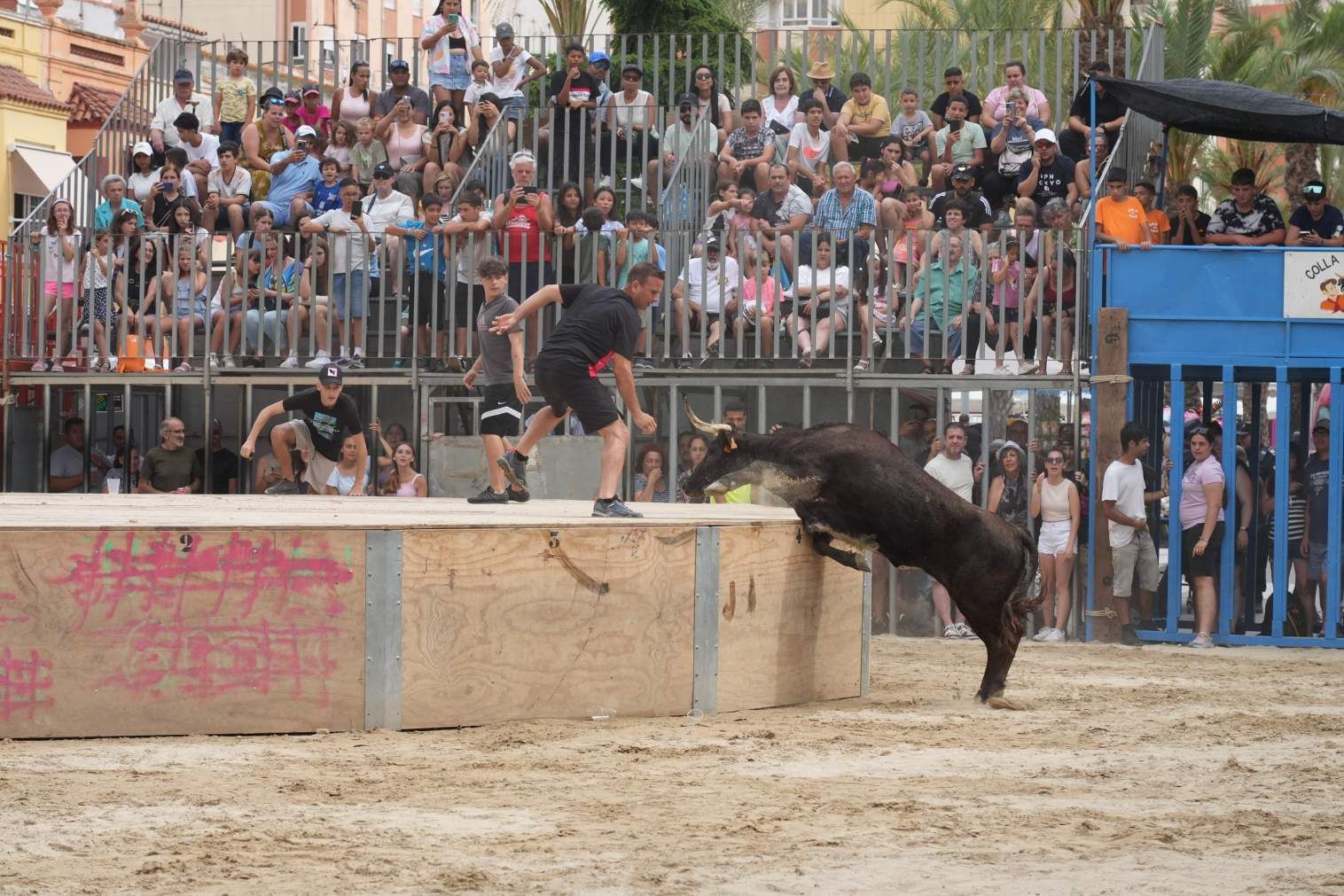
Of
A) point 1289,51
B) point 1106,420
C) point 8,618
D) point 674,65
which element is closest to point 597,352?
point 8,618

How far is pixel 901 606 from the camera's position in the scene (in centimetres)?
1656

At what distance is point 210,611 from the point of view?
32.0ft

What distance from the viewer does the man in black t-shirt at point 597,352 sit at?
37.7ft

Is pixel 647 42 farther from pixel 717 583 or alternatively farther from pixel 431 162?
pixel 717 583

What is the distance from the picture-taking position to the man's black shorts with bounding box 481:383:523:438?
13383 mm

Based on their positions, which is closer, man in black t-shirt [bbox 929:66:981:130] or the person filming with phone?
man in black t-shirt [bbox 929:66:981:130]

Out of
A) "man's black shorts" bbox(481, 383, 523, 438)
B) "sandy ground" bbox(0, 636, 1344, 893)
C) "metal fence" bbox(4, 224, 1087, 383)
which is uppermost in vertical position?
"metal fence" bbox(4, 224, 1087, 383)

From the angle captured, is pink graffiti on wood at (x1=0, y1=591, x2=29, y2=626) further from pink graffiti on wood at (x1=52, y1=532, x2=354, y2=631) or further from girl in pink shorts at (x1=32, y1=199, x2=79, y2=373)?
girl in pink shorts at (x1=32, y1=199, x2=79, y2=373)

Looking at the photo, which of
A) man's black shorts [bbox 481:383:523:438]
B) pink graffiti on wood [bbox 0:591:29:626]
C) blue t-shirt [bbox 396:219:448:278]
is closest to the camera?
pink graffiti on wood [bbox 0:591:29:626]

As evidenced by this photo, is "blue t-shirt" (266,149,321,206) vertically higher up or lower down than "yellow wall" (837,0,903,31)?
lower down

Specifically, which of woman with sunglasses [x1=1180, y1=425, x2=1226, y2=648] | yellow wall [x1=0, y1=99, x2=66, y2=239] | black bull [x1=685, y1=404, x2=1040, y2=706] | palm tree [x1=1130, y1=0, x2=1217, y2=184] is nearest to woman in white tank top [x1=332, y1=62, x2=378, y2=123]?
woman with sunglasses [x1=1180, y1=425, x2=1226, y2=648]

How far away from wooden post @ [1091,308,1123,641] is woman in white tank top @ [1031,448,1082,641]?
0.65 ft

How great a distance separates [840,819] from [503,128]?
540 inches

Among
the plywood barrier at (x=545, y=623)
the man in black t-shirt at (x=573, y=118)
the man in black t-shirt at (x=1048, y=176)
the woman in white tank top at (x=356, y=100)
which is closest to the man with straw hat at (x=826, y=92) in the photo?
the man in black t-shirt at (x=573, y=118)
